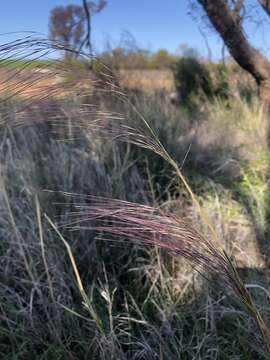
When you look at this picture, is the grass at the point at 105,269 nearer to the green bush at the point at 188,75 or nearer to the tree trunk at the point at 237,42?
the tree trunk at the point at 237,42

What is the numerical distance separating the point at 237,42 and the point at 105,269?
4371 mm

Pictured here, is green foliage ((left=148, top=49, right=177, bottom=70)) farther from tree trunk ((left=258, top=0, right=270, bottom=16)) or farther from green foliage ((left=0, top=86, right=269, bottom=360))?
green foliage ((left=0, top=86, right=269, bottom=360))

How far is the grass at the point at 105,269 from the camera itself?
1.55m

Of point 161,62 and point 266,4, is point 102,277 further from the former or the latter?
point 161,62

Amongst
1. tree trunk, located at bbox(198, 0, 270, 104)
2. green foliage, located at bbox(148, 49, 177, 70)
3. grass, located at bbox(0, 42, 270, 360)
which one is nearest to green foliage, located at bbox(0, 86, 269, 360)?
grass, located at bbox(0, 42, 270, 360)

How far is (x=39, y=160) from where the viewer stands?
2889 millimetres

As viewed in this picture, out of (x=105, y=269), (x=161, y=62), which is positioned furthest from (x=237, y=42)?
(x=161, y=62)

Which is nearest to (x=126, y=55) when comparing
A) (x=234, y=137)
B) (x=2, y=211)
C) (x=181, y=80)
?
(x=181, y=80)

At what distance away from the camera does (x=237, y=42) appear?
5.54m

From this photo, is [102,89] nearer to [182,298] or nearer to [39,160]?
[182,298]

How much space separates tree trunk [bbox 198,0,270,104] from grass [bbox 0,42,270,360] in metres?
2.48

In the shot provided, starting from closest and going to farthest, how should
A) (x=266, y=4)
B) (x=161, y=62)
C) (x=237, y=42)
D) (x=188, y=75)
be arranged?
(x=266, y=4) → (x=237, y=42) → (x=188, y=75) → (x=161, y=62)

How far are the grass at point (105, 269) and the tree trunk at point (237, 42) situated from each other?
2485 millimetres

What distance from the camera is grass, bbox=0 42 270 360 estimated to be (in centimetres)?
155
